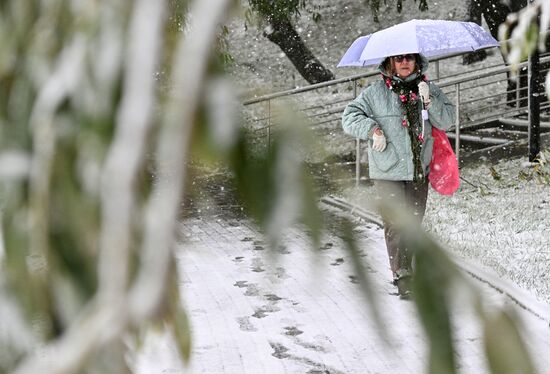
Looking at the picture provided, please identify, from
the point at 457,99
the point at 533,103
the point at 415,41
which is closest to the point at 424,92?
the point at 415,41

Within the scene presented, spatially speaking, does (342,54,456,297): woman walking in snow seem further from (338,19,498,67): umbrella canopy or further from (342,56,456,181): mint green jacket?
(338,19,498,67): umbrella canopy

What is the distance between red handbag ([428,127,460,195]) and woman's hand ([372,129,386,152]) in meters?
0.36

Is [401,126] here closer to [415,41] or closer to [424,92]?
[424,92]

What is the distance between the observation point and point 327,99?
811 inches

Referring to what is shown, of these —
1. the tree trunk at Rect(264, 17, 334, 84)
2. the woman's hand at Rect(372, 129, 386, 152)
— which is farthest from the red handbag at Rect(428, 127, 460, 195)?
the tree trunk at Rect(264, 17, 334, 84)

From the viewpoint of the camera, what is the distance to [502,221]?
8734 millimetres

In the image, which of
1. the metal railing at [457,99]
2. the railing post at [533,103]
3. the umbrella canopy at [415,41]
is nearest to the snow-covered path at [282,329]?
the metal railing at [457,99]

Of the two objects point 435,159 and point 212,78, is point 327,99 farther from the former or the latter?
point 212,78

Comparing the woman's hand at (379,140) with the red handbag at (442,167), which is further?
the red handbag at (442,167)

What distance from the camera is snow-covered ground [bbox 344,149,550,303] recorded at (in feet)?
22.5

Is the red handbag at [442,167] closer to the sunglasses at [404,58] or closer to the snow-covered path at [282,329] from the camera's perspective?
the sunglasses at [404,58]

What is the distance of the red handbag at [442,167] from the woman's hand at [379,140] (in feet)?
1.19

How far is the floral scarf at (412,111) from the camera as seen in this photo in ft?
18.8

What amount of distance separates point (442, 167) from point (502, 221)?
10.2 feet
